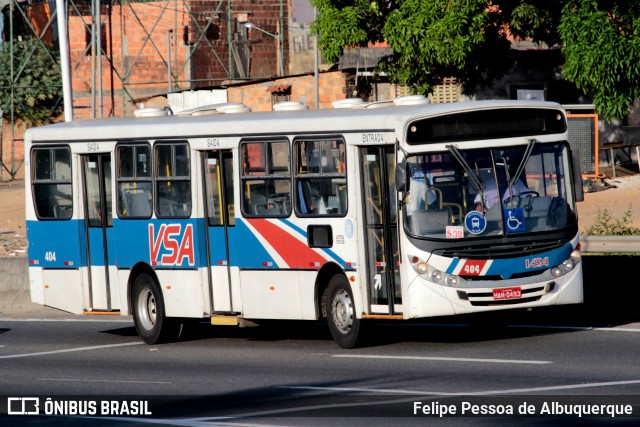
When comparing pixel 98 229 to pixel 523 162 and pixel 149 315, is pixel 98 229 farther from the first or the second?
pixel 523 162

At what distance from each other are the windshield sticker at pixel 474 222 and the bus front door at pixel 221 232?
11.1ft

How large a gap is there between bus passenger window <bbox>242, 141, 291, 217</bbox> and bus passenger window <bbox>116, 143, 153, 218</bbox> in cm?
187

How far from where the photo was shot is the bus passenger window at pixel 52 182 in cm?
1892

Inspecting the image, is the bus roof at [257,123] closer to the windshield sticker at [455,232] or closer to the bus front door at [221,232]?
the bus front door at [221,232]

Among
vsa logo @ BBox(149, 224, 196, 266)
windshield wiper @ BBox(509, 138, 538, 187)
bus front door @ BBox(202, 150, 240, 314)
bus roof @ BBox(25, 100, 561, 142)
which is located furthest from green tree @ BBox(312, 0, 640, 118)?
vsa logo @ BBox(149, 224, 196, 266)

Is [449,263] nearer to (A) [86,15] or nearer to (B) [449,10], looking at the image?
(B) [449,10]

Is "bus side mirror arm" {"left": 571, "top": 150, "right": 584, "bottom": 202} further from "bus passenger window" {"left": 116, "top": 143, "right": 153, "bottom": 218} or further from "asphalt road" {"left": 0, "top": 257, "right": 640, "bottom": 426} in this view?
"bus passenger window" {"left": 116, "top": 143, "right": 153, "bottom": 218}

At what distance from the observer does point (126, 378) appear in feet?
46.0

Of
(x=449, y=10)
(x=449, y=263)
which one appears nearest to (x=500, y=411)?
(x=449, y=263)

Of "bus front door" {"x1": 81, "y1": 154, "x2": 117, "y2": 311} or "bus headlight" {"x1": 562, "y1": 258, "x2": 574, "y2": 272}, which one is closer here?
"bus headlight" {"x1": 562, "y1": 258, "x2": 574, "y2": 272}

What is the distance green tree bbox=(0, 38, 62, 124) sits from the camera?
48.9 m

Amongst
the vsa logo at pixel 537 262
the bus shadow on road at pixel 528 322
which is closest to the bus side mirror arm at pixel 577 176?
the vsa logo at pixel 537 262

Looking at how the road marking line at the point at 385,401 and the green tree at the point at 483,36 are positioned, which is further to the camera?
the green tree at the point at 483,36

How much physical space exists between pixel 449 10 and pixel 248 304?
11.1 meters
